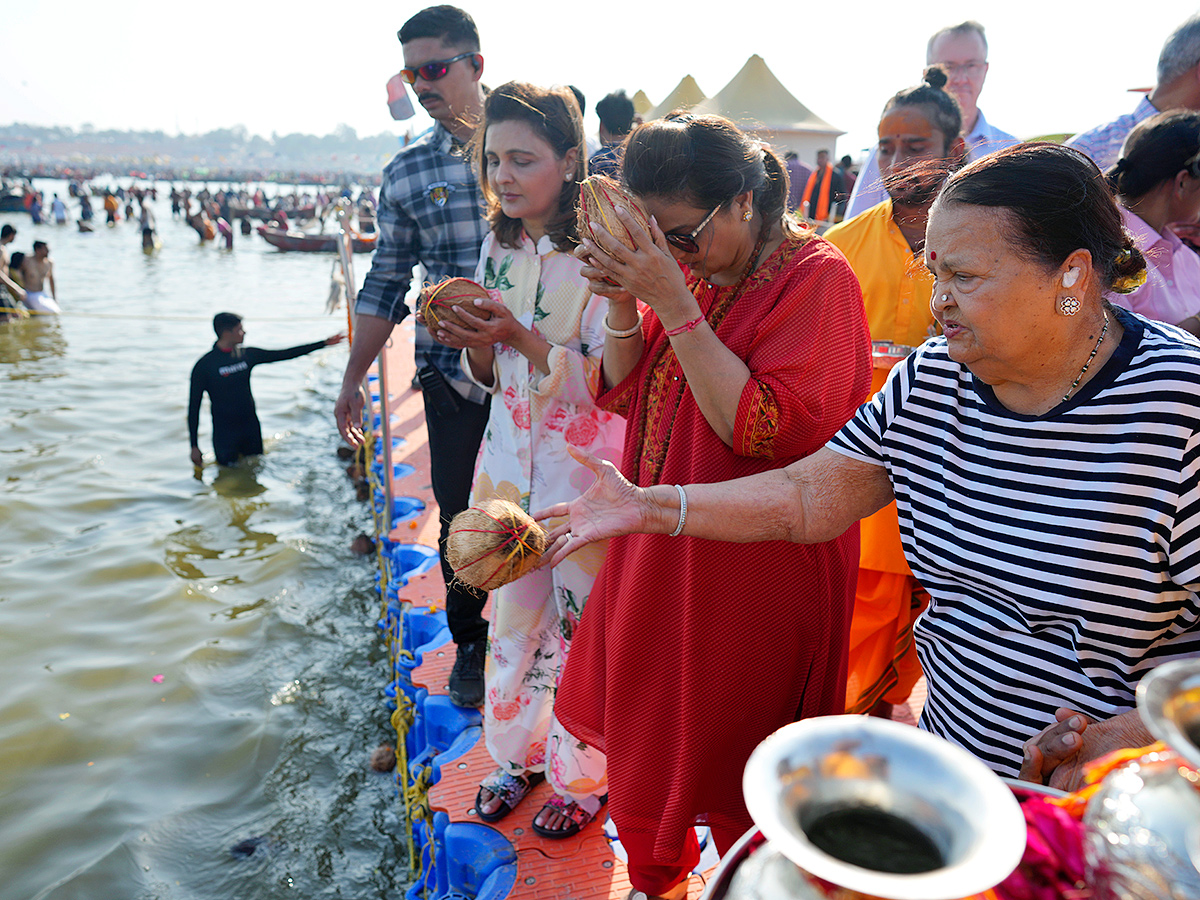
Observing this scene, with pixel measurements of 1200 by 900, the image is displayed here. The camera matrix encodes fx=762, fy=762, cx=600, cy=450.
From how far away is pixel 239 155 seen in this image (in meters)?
188

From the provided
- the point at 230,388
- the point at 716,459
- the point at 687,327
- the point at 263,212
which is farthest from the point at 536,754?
the point at 263,212

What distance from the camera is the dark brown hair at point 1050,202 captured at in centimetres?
123

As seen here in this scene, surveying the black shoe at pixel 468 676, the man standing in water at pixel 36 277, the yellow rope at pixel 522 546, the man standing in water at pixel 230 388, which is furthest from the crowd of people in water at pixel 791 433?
the man standing in water at pixel 36 277

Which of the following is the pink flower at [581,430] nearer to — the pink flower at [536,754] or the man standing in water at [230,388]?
the pink flower at [536,754]

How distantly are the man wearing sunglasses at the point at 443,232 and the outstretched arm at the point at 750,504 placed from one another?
5.31ft

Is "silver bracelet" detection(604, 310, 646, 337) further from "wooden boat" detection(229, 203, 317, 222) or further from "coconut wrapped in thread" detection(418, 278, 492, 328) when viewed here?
"wooden boat" detection(229, 203, 317, 222)

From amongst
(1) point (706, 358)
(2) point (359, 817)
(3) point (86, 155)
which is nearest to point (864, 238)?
(1) point (706, 358)

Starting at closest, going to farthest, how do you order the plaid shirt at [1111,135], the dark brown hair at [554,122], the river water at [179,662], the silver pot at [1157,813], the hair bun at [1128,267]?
the silver pot at [1157,813] → the hair bun at [1128,267] → the dark brown hair at [554,122] → the plaid shirt at [1111,135] → the river water at [179,662]

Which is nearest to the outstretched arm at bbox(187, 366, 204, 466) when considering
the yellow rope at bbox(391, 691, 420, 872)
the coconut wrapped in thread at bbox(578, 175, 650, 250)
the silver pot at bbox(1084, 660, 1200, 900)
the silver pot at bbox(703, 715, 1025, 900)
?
the yellow rope at bbox(391, 691, 420, 872)

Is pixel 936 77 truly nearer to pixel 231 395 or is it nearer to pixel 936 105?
pixel 936 105

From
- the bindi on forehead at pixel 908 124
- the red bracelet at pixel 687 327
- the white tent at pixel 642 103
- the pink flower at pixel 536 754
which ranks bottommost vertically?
the pink flower at pixel 536 754

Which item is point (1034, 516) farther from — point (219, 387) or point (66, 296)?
point (66, 296)

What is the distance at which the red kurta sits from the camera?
1.67 metres

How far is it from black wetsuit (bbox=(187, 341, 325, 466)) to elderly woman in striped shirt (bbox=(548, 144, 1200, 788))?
270 inches
